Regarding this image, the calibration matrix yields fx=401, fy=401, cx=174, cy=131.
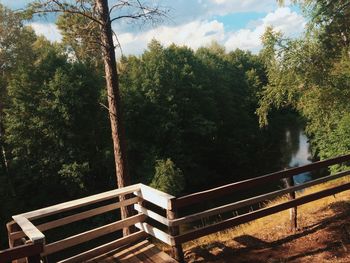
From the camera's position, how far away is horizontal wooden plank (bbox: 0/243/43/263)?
4.29 meters

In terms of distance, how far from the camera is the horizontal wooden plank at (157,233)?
6.16 meters

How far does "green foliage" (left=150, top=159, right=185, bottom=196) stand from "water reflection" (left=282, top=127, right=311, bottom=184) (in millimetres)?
11733

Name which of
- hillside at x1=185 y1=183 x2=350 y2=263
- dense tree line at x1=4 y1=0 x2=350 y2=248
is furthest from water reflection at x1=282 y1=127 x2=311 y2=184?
hillside at x1=185 y1=183 x2=350 y2=263

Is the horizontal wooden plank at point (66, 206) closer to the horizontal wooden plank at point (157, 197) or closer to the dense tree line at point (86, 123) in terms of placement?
the horizontal wooden plank at point (157, 197)

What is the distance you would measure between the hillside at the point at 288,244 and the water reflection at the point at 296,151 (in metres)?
26.3

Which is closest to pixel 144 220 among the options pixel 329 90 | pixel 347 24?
pixel 347 24

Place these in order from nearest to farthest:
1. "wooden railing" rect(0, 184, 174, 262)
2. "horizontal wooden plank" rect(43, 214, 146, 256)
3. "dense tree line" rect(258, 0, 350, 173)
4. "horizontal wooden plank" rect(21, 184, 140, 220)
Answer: "wooden railing" rect(0, 184, 174, 262) < "horizontal wooden plank" rect(43, 214, 146, 256) < "horizontal wooden plank" rect(21, 184, 140, 220) < "dense tree line" rect(258, 0, 350, 173)

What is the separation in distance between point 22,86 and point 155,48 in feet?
43.2

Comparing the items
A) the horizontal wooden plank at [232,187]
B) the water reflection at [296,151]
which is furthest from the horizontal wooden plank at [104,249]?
the water reflection at [296,151]

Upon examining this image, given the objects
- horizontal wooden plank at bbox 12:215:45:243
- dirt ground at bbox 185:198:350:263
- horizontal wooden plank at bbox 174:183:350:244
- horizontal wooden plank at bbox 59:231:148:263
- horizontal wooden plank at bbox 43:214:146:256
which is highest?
horizontal wooden plank at bbox 12:215:45:243

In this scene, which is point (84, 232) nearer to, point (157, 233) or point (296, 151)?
point (157, 233)

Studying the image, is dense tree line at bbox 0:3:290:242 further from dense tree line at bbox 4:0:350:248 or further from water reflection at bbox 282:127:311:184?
water reflection at bbox 282:127:311:184

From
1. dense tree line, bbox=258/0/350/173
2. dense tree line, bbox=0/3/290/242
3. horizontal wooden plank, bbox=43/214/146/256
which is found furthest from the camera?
dense tree line, bbox=0/3/290/242

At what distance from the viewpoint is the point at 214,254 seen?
6.97m
